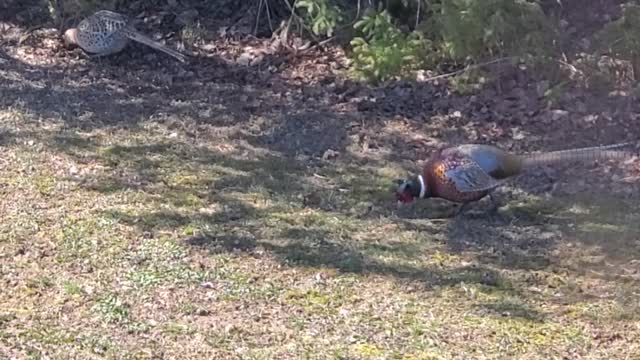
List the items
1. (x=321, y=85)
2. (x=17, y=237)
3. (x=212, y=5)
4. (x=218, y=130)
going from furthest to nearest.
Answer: (x=212, y=5) → (x=321, y=85) → (x=218, y=130) → (x=17, y=237)

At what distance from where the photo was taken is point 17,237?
5305 millimetres

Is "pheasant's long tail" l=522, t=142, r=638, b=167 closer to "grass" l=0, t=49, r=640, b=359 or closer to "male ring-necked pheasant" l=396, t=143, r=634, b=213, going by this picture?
"male ring-necked pheasant" l=396, t=143, r=634, b=213

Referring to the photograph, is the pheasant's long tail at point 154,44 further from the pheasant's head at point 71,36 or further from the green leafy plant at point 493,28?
the green leafy plant at point 493,28

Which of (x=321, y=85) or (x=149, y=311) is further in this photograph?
(x=321, y=85)

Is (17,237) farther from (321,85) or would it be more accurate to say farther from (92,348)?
(321,85)

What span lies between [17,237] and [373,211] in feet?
5.90

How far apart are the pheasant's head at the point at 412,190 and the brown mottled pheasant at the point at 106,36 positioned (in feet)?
11.2

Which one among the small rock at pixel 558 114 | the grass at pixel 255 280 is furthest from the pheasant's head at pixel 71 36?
the small rock at pixel 558 114

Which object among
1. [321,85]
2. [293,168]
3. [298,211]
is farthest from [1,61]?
[298,211]

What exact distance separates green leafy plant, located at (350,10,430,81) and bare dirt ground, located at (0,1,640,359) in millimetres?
139

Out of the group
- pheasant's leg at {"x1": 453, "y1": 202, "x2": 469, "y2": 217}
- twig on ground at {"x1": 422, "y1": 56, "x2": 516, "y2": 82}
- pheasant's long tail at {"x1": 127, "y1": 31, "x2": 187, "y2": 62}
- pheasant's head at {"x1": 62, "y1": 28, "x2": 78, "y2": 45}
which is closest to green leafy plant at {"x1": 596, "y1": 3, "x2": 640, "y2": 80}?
twig on ground at {"x1": 422, "y1": 56, "x2": 516, "y2": 82}

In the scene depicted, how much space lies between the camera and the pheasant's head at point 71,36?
8703 millimetres

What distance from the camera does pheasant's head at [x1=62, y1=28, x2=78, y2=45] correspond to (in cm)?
870

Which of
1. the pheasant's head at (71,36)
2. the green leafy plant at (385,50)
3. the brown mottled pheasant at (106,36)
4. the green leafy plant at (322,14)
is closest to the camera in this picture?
the green leafy plant at (385,50)
